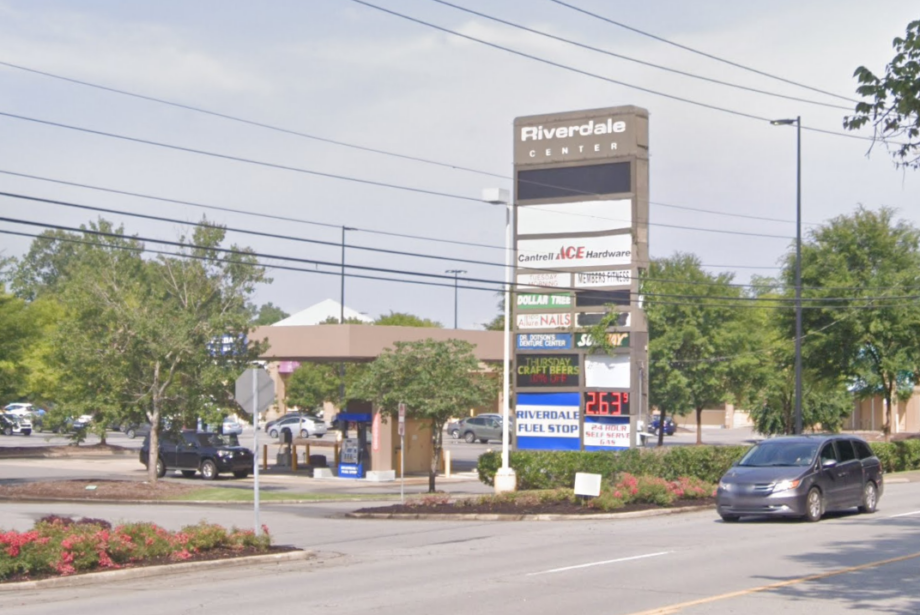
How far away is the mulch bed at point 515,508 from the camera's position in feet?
81.5

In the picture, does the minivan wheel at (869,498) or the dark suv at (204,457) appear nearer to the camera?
the minivan wheel at (869,498)

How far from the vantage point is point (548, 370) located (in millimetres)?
35688

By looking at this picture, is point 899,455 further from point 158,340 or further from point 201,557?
point 201,557

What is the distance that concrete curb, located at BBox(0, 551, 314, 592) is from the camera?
583 inches

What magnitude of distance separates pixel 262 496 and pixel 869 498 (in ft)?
57.5

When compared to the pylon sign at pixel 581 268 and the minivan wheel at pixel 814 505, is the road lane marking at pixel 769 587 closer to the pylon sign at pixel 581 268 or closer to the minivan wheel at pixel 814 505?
the minivan wheel at pixel 814 505

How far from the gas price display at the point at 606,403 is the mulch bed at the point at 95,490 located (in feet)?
41.1

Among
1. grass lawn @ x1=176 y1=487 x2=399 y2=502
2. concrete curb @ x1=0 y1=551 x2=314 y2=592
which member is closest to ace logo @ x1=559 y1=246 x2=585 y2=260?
grass lawn @ x1=176 y1=487 x2=399 y2=502

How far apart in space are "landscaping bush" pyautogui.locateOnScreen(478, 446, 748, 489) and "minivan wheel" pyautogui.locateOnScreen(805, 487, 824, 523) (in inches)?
294

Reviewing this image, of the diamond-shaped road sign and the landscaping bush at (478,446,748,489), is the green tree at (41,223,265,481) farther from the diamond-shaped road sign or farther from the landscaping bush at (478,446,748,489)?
the diamond-shaped road sign

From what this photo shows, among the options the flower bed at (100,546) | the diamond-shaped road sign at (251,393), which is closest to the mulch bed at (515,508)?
the diamond-shaped road sign at (251,393)

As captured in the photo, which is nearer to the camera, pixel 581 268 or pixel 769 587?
pixel 769 587

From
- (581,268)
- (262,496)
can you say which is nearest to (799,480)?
(581,268)

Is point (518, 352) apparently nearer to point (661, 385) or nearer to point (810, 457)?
point (810, 457)
